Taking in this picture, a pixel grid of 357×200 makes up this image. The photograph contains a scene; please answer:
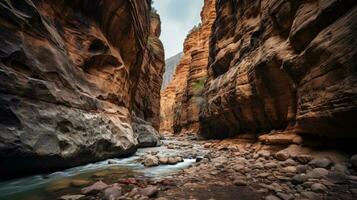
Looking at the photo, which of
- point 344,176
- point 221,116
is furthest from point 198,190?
point 221,116

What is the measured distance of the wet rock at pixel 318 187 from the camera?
3188mm

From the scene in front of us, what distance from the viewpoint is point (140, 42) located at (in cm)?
1213

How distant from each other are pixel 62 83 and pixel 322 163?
6.86 metres

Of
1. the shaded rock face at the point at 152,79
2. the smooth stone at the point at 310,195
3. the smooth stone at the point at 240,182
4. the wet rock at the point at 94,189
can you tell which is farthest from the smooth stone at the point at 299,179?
the shaded rock face at the point at 152,79

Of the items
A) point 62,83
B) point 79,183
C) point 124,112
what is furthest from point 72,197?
point 124,112

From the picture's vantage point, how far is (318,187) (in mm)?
3234

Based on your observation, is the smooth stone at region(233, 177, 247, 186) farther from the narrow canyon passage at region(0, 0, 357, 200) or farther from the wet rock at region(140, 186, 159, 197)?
the wet rock at region(140, 186, 159, 197)

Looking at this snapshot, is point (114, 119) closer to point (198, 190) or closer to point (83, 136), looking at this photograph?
point (83, 136)

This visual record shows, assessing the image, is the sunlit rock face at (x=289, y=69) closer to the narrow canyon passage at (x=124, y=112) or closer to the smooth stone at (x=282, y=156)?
the narrow canyon passage at (x=124, y=112)

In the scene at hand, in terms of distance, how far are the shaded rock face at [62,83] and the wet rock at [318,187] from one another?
208 inches

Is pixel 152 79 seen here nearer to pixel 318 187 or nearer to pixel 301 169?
pixel 301 169

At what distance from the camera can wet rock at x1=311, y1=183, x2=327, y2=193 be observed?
3188mm

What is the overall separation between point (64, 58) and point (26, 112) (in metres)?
2.52

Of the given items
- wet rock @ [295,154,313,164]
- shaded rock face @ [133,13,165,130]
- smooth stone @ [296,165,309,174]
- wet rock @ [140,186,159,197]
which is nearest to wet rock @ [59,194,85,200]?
wet rock @ [140,186,159,197]
